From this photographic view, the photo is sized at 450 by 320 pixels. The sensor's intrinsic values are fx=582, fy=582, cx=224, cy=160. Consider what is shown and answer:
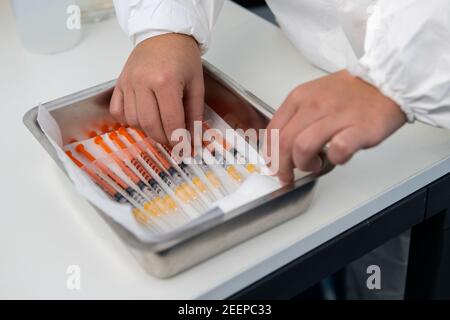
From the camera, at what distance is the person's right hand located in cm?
62

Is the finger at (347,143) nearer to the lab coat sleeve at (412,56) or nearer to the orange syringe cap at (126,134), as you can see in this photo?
the lab coat sleeve at (412,56)

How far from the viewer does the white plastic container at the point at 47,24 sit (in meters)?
0.82

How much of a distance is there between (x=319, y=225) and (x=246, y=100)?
169mm

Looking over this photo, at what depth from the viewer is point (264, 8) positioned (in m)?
1.14

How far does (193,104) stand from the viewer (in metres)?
0.65

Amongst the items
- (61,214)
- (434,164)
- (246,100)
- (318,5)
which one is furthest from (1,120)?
(434,164)

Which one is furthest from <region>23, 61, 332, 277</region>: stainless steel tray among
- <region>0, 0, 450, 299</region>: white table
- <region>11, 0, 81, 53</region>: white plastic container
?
<region>11, 0, 81, 53</region>: white plastic container

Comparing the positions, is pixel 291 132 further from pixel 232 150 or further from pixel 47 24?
pixel 47 24

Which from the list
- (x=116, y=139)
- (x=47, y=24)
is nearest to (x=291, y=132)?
(x=116, y=139)

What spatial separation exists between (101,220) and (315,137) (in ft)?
0.77

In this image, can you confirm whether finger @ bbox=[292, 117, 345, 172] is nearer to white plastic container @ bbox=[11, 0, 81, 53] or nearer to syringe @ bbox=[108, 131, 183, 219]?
syringe @ bbox=[108, 131, 183, 219]

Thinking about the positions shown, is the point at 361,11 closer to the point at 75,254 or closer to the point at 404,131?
the point at 404,131

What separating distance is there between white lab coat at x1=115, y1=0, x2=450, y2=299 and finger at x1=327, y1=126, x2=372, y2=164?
2.6 inches

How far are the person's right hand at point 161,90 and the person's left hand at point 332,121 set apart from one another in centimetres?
12
